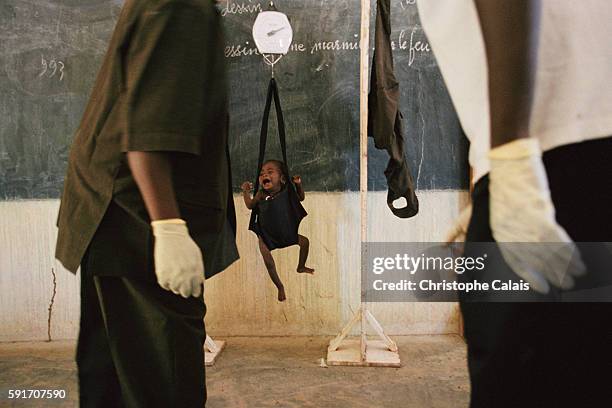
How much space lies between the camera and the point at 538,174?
2.16ft

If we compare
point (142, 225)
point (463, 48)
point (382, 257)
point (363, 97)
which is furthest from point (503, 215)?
point (363, 97)

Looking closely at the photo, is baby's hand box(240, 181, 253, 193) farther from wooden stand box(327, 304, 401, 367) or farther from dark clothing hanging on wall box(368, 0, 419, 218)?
wooden stand box(327, 304, 401, 367)

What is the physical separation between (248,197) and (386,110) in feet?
2.43

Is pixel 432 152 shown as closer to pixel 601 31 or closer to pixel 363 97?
pixel 363 97

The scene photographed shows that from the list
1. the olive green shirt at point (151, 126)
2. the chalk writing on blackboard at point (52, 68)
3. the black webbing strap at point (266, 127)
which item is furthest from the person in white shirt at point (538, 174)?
the chalk writing on blackboard at point (52, 68)

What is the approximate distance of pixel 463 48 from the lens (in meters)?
0.73

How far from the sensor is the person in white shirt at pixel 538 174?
2.15 feet

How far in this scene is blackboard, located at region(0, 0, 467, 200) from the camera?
8.59 ft

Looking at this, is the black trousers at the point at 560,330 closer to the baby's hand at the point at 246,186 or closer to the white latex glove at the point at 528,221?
the white latex glove at the point at 528,221

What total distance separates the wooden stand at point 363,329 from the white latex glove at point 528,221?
59.5 inches

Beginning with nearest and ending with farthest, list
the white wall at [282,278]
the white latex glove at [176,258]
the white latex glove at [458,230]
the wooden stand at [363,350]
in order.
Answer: the white latex glove at [458,230] → the white latex glove at [176,258] → the wooden stand at [363,350] → the white wall at [282,278]

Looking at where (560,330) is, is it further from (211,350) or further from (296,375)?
(211,350)

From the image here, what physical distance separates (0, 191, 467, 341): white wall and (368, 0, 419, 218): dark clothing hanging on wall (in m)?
0.41

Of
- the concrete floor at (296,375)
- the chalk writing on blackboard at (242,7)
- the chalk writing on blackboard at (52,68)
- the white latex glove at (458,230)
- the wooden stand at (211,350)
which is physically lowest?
the concrete floor at (296,375)
